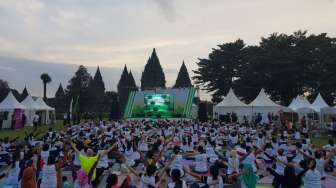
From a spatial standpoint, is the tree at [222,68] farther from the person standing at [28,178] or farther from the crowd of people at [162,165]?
the person standing at [28,178]

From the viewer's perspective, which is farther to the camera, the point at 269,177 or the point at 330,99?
the point at 330,99

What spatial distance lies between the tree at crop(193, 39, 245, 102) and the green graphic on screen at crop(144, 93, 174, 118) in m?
20.4

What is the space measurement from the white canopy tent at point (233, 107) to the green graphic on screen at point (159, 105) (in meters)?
5.47

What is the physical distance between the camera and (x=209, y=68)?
202 feet

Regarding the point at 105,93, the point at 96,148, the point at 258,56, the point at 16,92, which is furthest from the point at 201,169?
the point at 16,92

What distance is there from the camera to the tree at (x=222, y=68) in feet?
198

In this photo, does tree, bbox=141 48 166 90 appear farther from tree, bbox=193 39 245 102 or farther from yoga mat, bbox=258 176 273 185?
yoga mat, bbox=258 176 273 185

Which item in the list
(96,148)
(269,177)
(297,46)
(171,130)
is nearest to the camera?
(269,177)

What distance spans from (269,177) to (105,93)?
→ 6460 cm

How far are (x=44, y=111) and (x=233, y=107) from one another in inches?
852

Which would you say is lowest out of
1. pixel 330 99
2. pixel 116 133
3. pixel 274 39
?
pixel 116 133

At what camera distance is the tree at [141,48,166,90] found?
229ft

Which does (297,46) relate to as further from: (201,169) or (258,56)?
(201,169)

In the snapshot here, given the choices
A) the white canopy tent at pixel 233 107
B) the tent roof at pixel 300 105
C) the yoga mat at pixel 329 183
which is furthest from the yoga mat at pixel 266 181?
the white canopy tent at pixel 233 107
